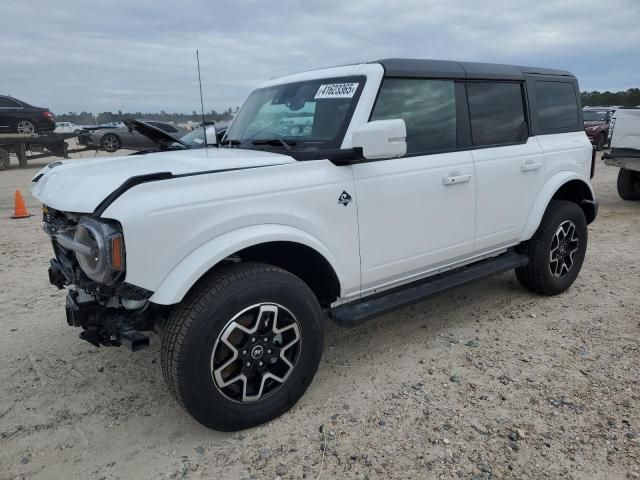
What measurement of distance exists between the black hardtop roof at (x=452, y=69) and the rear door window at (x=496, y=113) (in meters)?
0.07

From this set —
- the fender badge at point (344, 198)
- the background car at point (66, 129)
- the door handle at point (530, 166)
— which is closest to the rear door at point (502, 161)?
the door handle at point (530, 166)

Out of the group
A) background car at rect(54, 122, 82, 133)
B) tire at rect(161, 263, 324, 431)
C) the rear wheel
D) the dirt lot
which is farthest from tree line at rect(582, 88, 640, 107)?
tire at rect(161, 263, 324, 431)

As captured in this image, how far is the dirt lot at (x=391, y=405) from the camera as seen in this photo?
2.57m

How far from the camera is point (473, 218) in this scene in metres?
3.86

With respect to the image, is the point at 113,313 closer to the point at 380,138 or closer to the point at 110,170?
the point at 110,170

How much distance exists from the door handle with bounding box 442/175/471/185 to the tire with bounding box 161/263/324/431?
1368 mm

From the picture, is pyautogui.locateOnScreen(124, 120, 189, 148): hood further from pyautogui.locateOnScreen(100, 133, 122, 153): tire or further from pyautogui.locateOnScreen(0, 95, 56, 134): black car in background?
pyautogui.locateOnScreen(100, 133, 122, 153): tire

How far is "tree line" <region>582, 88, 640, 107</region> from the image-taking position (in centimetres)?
4153

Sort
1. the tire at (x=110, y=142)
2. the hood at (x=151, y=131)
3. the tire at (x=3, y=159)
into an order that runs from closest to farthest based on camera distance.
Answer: the hood at (x=151, y=131), the tire at (x=3, y=159), the tire at (x=110, y=142)

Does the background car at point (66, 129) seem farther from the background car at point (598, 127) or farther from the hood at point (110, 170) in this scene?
the background car at point (598, 127)

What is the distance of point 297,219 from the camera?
286cm

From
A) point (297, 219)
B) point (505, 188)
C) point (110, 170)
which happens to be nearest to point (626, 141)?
point (505, 188)

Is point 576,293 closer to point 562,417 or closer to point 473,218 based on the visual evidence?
point 473,218

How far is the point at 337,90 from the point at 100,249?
1889 mm
